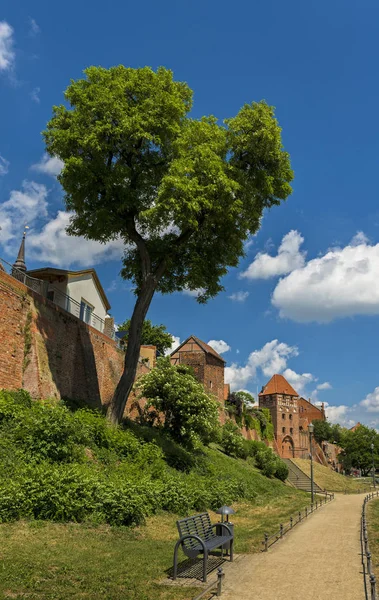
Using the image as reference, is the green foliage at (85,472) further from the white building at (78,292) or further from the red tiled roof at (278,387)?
the red tiled roof at (278,387)

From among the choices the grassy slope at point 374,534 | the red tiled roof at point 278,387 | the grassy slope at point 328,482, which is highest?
the red tiled roof at point 278,387

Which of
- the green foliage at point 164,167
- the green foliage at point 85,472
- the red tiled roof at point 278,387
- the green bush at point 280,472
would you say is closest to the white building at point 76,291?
the green foliage at point 164,167

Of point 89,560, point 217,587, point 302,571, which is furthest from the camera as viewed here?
point 302,571

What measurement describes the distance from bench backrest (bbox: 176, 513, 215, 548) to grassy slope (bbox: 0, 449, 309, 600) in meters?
0.62

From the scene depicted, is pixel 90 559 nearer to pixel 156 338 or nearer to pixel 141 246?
pixel 141 246

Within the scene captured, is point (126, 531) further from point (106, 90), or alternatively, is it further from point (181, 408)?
point (106, 90)

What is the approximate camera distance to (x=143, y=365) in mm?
31797

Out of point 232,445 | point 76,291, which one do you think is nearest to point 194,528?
point 76,291

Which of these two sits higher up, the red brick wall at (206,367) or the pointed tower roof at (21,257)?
the pointed tower roof at (21,257)

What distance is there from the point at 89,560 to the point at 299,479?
43683mm

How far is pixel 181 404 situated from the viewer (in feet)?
80.8

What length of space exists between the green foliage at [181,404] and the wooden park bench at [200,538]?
1412 centimetres

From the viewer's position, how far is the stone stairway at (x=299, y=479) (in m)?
43.6


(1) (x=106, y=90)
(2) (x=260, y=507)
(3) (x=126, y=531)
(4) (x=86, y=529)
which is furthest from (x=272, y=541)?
(1) (x=106, y=90)
